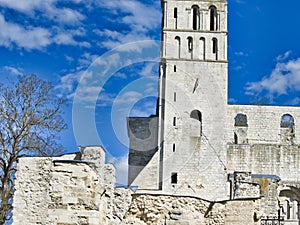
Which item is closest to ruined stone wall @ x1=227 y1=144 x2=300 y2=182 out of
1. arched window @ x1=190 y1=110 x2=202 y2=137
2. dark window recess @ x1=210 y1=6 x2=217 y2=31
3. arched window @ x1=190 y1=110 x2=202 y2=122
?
arched window @ x1=190 y1=110 x2=202 y2=137

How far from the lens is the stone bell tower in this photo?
32750 mm

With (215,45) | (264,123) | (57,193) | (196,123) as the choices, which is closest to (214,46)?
(215,45)

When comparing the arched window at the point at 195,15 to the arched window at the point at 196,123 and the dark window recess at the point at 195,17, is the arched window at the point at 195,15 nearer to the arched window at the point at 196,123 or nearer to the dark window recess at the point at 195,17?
the dark window recess at the point at 195,17

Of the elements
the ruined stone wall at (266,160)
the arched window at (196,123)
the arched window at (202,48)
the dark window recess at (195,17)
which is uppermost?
the dark window recess at (195,17)

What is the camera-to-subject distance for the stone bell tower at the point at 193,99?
32750 mm

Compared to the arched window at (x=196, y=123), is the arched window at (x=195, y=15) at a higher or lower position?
higher

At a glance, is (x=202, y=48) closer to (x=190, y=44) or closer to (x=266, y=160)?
(x=190, y=44)

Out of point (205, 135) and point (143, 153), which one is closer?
point (205, 135)

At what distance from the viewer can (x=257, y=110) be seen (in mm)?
38062

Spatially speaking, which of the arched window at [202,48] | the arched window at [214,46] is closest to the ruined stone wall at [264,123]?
the arched window at [214,46]

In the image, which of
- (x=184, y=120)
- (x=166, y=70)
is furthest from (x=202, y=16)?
(x=184, y=120)

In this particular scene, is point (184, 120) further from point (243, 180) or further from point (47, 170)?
point (47, 170)

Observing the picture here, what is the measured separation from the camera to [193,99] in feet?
112

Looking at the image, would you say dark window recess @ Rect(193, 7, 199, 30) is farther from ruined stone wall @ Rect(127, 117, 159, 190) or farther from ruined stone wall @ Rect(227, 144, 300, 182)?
ruined stone wall @ Rect(227, 144, 300, 182)
